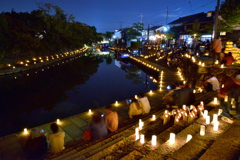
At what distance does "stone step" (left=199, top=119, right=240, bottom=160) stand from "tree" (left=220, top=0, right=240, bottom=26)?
14.0m

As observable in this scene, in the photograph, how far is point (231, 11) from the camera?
1420 cm

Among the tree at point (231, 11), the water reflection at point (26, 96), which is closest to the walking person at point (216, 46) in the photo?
the tree at point (231, 11)

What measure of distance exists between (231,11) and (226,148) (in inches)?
604

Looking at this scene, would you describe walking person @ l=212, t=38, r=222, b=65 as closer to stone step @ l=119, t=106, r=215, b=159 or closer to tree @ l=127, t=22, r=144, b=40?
stone step @ l=119, t=106, r=215, b=159

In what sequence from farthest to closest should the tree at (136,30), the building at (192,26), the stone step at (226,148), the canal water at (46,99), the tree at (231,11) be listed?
1. the tree at (136,30)
2. the building at (192,26)
3. the tree at (231,11)
4. the canal water at (46,99)
5. the stone step at (226,148)

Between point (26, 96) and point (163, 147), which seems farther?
point (26, 96)

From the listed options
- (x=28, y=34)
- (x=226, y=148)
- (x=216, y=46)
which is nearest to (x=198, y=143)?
(x=226, y=148)

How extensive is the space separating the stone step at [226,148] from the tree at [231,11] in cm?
1400

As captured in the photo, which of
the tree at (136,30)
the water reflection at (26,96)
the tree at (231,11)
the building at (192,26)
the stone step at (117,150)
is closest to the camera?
the stone step at (117,150)

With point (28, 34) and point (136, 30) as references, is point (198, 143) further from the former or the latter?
point (136, 30)

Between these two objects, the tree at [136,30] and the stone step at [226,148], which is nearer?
the stone step at [226,148]

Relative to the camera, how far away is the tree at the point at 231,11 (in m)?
13.7

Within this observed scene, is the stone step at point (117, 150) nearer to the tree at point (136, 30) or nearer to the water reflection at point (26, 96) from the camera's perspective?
the water reflection at point (26, 96)

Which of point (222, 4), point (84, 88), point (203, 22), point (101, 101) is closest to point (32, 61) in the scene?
point (84, 88)
